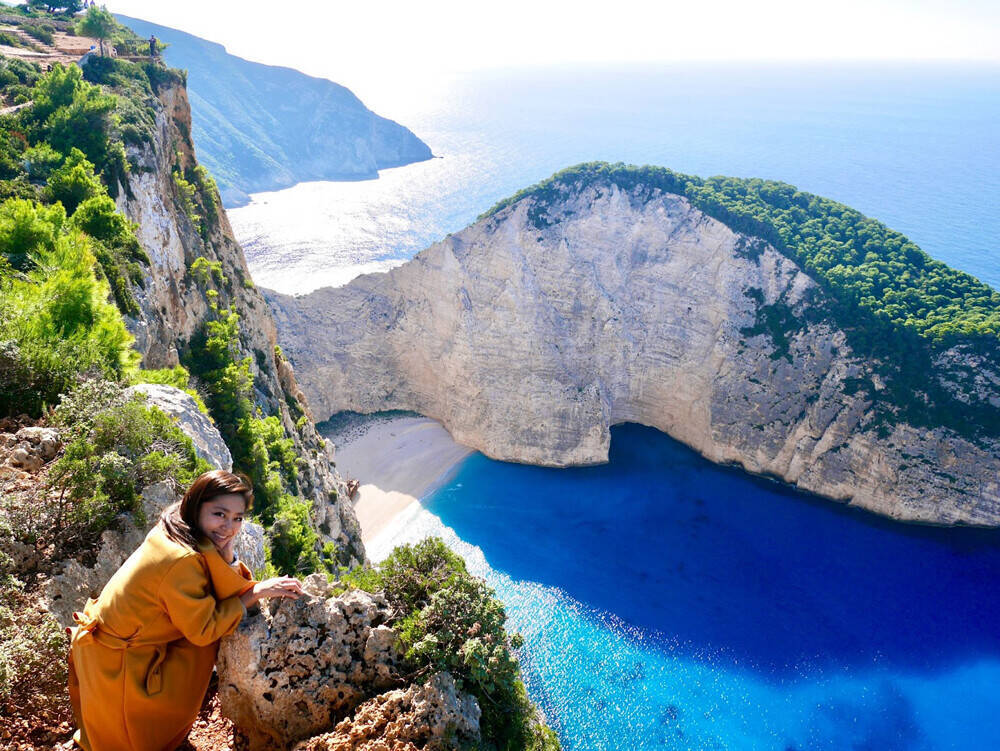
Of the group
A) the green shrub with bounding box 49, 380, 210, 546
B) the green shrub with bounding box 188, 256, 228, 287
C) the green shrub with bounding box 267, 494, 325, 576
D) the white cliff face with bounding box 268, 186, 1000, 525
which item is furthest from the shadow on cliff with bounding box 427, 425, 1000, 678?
the green shrub with bounding box 49, 380, 210, 546

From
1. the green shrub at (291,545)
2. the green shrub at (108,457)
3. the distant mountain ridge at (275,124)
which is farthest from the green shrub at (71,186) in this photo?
the distant mountain ridge at (275,124)

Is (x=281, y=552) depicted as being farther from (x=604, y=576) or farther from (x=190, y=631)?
(x=604, y=576)

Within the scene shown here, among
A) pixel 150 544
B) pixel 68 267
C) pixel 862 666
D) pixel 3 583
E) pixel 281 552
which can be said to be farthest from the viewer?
pixel 862 666

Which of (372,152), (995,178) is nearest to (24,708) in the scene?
(372,152)

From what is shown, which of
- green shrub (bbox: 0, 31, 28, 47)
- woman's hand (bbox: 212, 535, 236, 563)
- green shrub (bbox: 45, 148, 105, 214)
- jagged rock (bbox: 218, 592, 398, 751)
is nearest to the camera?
woman's hand (bbox: 212, 535, 236, 563)

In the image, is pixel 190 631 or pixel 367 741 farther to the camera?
pixel 367 741

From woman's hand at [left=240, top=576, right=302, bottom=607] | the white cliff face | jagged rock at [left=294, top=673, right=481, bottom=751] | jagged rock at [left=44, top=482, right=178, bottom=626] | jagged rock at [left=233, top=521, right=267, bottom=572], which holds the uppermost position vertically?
woman's hand at [left=240, top=576, right=302, bottom=607]

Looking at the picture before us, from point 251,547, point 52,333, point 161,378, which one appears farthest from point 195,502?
point 161,378

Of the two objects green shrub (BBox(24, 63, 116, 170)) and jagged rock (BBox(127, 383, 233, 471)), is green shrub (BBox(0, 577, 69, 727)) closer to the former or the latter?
jagged rock (BBox(127, 383, 233, 471))
